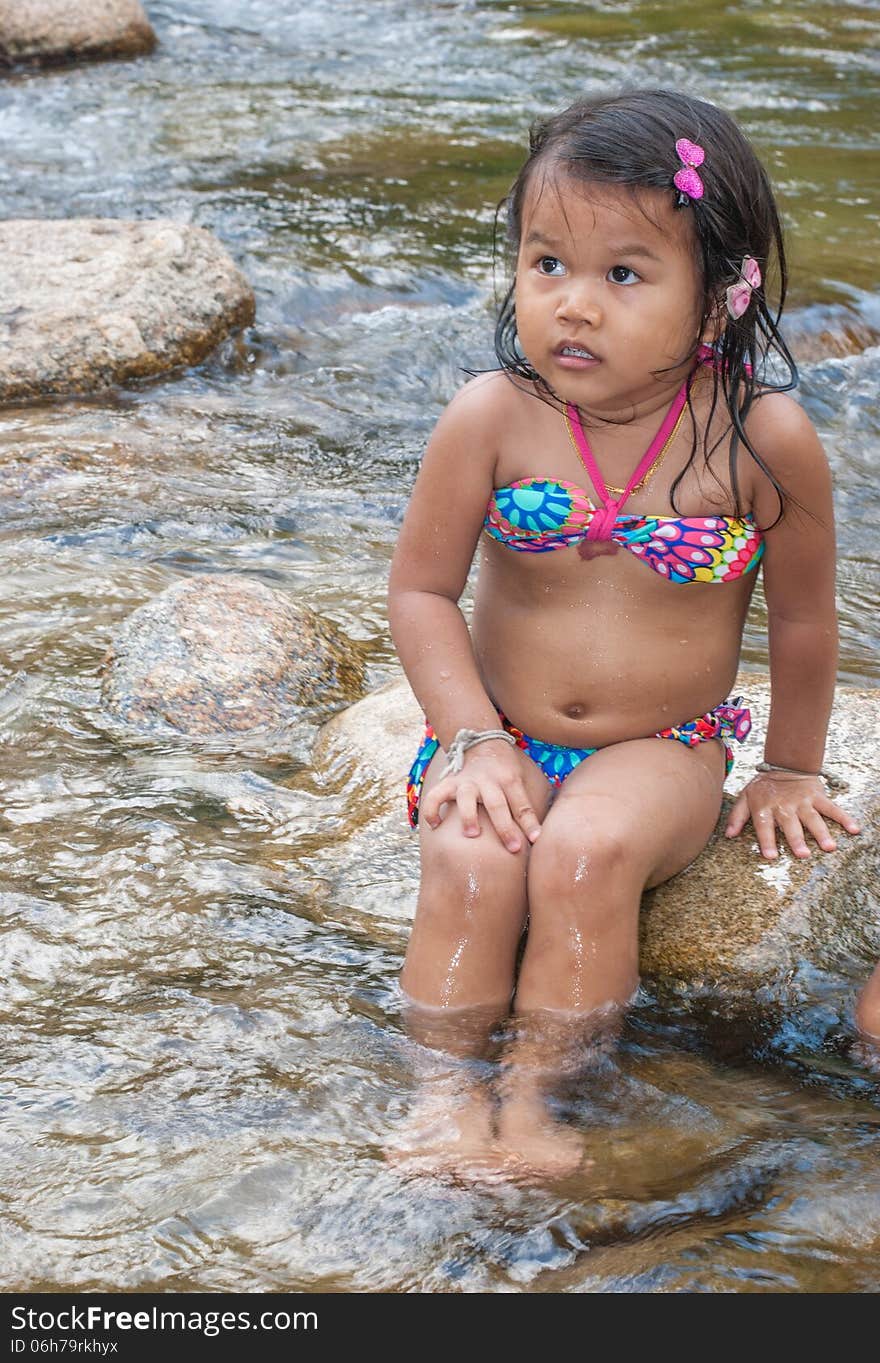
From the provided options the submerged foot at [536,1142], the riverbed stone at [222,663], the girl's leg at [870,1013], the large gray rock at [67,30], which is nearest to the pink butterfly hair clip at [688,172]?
the girl's leg at [870,1013]

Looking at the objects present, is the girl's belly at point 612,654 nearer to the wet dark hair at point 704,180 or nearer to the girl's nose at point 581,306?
the wet dark hair at point 704,180

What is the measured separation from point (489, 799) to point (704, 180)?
47.8 inches

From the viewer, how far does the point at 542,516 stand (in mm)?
3117

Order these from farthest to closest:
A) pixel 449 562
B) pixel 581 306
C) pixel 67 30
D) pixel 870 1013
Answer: pixel 67 30, pixel 449 562, pixel 870 1013, pixel 581 306

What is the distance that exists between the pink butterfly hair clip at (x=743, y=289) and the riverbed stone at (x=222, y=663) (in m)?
1.94

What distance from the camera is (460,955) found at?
2.91m

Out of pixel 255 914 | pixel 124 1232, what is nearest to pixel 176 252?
pixel 255 914

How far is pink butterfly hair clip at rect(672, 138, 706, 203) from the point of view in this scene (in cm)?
285

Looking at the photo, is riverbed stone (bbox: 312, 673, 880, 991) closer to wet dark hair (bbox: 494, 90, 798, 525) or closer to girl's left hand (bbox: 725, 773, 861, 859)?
girl's left hand (bbox: 725, 773, 861, 859)

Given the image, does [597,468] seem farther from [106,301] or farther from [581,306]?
[106,301]

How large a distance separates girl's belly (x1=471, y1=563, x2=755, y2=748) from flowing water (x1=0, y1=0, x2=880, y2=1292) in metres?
0.57

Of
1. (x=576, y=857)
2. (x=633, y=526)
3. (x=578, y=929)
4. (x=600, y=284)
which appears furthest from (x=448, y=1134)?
(x=600, y=284)

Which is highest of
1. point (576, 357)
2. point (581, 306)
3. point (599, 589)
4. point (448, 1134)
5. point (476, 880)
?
point (581, 306)
